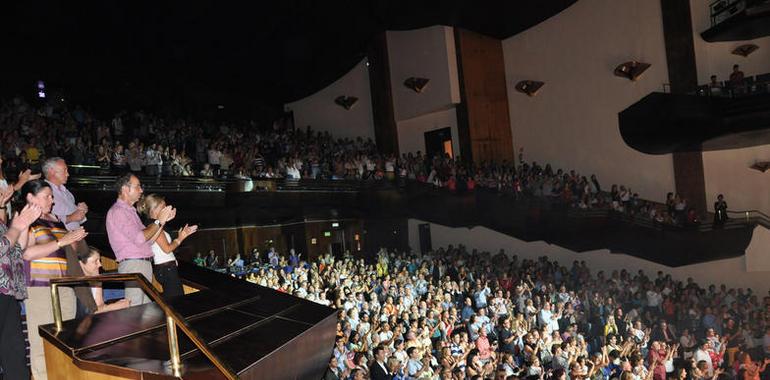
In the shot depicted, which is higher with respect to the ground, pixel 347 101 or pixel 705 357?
pixel 347 101

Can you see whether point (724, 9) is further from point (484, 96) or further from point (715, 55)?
point (484, 96)

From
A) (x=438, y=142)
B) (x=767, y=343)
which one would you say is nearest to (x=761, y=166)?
(x=767, y=343)

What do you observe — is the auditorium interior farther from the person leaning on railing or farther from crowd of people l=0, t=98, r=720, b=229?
the person leaning on railing

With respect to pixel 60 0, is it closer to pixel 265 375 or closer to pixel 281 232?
pixel 281 232

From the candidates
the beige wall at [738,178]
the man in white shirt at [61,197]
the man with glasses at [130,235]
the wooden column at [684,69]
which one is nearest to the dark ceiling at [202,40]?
the wooden column at [684,69]

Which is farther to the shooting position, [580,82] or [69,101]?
[580,82]

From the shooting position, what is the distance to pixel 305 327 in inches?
138

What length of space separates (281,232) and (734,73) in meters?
11.2

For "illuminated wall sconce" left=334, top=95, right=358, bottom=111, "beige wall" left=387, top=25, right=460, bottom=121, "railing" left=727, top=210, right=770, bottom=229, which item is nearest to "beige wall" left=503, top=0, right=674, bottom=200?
"railing" left=727, top=210, right=770, bottom=229

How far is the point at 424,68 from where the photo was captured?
18.9m

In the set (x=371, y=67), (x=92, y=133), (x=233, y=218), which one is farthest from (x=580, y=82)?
(x=92, y=133)

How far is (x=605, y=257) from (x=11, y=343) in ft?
52.3

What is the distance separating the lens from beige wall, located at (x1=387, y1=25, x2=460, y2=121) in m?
18.2

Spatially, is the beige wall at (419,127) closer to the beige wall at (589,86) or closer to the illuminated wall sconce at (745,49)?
the beige wall at (589,86)
